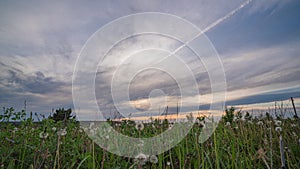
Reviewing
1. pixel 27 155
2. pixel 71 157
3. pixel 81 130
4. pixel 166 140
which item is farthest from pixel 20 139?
pixel 166 140

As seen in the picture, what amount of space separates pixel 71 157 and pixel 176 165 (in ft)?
5.50

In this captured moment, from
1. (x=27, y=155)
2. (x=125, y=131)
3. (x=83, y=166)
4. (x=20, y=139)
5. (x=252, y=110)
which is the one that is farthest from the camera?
(x=252, y=110)

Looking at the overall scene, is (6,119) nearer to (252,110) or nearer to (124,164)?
(124,164)

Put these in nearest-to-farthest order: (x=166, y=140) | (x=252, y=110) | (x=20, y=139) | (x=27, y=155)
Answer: (x=27, y=155) < (x=20, y=139) < (x=166, y=140) < (x=252, y=110)

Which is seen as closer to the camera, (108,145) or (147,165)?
(147,165)

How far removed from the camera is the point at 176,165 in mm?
3635

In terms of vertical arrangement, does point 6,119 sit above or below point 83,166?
above

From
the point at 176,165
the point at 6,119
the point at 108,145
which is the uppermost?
the point at 6,119

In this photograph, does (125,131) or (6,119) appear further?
(125,131)

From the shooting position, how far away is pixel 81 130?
5688 mm

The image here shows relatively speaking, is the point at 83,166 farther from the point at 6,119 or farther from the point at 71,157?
the point at 6,119

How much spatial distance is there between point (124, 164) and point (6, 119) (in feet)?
10.1

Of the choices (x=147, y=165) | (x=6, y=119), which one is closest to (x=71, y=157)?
(x=147, y=165)

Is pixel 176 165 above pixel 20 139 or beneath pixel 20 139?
beneath
